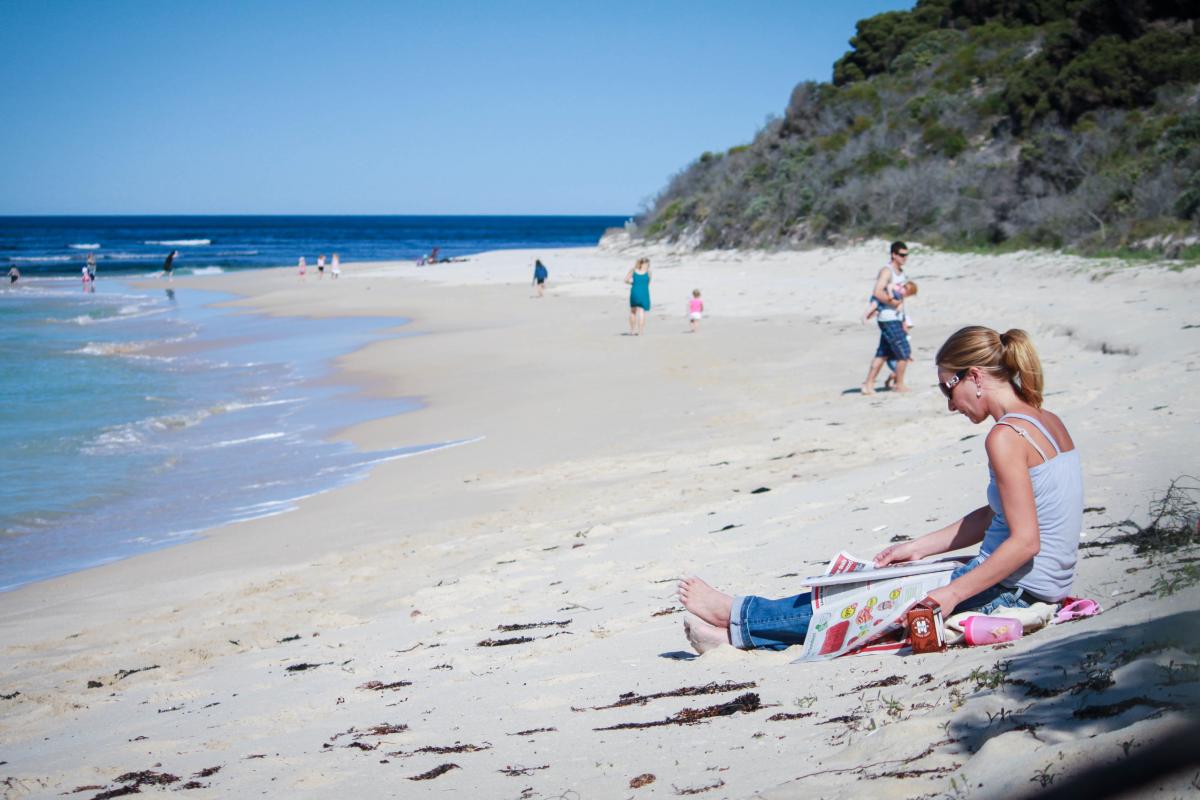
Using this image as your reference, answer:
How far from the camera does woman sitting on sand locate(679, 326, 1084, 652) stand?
3854 mm

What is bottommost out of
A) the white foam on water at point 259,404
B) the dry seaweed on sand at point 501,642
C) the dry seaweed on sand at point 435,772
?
the white foam on water at point 259,404

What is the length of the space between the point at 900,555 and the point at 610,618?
1.65 meters

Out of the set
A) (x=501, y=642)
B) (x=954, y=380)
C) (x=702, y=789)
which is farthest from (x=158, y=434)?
(x=702, y=789)

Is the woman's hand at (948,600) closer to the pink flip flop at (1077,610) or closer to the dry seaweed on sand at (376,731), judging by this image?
the pink flip flop at (1077,610)

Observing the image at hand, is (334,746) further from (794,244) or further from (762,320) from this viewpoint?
(794,244)

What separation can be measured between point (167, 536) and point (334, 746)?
5898mm

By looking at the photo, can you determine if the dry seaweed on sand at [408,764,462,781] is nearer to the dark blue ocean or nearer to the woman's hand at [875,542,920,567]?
the woman's hand at [875,542,920,567]

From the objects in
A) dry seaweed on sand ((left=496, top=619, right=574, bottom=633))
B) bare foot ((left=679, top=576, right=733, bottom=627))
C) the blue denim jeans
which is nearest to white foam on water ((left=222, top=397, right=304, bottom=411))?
dry seaweed on sand ((left=496, top=619, right=574, bottom=633))

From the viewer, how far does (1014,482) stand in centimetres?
385

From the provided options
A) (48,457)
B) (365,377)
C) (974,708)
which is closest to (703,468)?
(974,708)

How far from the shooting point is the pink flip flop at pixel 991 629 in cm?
383

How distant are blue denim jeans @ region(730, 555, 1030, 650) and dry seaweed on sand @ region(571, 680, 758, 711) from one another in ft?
1.17

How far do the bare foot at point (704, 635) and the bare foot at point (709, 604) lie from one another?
0.09 feet

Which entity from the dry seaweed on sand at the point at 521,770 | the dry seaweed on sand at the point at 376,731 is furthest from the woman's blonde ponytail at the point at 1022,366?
the dry seaweed on sand at the point at 376,731
